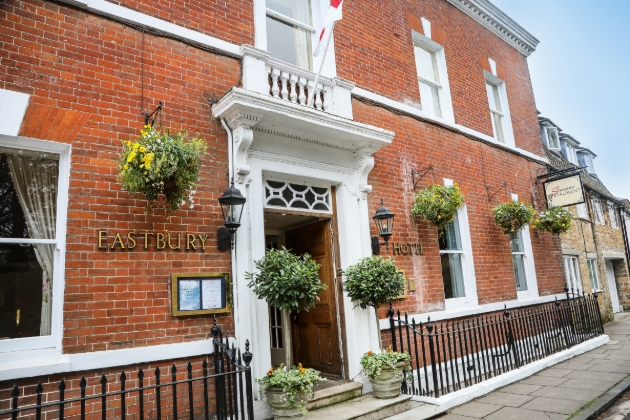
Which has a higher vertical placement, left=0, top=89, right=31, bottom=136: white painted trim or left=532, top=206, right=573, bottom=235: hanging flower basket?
left=0, top=89, right=31, bottom=136: white painted trim

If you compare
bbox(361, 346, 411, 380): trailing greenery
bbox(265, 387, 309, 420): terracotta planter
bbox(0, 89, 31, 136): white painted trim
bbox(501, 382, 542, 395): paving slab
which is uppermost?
bbox(0, 89, 31, 136): white painted trim

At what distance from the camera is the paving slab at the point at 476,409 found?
17.1ft

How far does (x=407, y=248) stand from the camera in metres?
7.11

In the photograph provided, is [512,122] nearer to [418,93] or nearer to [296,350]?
[418,93]

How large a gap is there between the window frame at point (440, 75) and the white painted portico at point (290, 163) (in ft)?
9.91

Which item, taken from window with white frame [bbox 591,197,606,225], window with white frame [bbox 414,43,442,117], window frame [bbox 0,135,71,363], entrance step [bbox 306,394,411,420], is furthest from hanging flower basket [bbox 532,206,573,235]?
window frame [bbox 0,135,71,363]

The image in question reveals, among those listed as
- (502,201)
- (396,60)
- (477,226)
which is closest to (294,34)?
(396,60)

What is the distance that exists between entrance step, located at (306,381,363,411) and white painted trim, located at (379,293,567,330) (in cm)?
106

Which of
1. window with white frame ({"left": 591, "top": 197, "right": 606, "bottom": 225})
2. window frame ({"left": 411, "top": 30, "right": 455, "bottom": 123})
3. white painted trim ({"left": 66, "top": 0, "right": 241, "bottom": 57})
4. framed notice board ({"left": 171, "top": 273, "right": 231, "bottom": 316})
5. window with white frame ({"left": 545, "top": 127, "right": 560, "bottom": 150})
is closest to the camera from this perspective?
framed notice board ({"left": 171, "top": 273, "right": 231, "bottom": 316})

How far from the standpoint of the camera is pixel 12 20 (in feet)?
13.4

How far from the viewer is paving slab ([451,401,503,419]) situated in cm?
521

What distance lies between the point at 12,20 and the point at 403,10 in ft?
22.6

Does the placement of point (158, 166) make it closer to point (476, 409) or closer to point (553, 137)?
point (476, 409)

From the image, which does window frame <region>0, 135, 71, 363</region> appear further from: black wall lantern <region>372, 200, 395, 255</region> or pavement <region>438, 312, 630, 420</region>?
pavement <region>438, 312, 630, 420</region>
